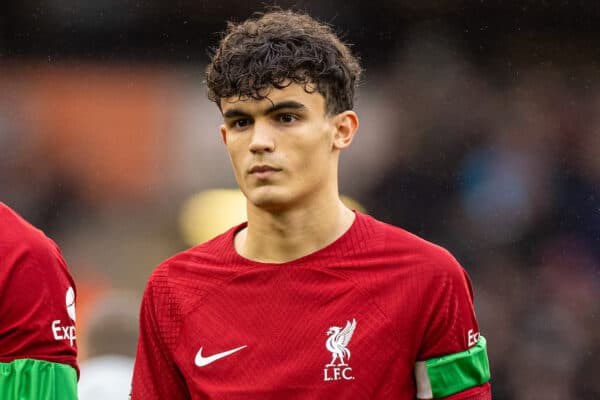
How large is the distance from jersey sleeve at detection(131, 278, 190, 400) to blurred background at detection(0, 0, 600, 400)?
3.85 metres

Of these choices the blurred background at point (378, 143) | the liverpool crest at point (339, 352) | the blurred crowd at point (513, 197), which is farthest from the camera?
the blurred background at point (378, 143)

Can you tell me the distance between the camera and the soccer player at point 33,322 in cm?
292

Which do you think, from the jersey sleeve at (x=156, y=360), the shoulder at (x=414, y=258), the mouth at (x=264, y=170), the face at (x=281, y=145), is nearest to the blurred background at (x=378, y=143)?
the jersey sleeve at (x=156, y=360)

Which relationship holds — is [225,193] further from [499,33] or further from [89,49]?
[499,33]

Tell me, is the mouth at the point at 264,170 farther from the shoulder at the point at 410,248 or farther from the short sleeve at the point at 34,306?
the short sleeve at the point at 34,306

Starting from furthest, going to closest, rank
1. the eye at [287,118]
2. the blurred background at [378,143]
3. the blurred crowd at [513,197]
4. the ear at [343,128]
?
1. the blurred background at [378,143]
2. the blurred crowd at [513,197]
3. the ear at [343,128]
4. the eye at [287,118]

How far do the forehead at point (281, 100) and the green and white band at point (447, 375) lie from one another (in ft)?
2.85

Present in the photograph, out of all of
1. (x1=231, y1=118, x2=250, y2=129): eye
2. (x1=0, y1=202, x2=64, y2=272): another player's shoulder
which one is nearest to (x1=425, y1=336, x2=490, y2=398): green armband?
(x1=231, y1=118, x2=250, y2=129): eye

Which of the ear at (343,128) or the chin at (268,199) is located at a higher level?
the ear at (343,128)

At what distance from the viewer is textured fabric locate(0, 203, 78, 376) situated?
115 inches

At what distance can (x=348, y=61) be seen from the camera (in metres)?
3.19

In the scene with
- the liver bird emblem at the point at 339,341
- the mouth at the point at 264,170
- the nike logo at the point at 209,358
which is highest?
Result: the mouth at the point at 264,170

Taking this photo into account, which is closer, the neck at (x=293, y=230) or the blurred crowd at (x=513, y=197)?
the neck at (x=293, y=230)

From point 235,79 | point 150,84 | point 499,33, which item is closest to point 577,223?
point 499,33
